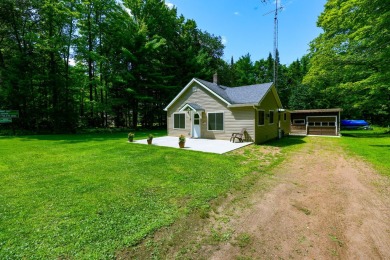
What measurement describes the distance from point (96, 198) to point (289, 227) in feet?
12.8

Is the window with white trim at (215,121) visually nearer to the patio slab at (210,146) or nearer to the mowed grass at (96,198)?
the patio slab at (210,146)

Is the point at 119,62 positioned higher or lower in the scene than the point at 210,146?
higher

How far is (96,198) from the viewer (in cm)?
412

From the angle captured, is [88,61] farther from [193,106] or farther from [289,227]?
[289,227]

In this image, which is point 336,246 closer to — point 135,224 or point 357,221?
point 357,221

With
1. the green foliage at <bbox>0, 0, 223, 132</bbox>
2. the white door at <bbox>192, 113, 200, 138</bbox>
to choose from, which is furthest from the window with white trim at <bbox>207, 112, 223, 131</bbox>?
the green foliage at <bbox>0, 0, 223, 132</bbox>

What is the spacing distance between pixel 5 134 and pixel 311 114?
2870cm

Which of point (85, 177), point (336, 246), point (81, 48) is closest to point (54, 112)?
point (81, 48)

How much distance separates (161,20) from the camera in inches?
1069

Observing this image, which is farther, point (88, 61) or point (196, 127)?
point (88, 61)

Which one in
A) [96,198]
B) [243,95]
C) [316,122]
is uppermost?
[243,95]

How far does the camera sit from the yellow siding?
39.6 feet

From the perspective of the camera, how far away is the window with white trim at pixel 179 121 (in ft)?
49.6

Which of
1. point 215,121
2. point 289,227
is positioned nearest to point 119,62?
point 215,121
